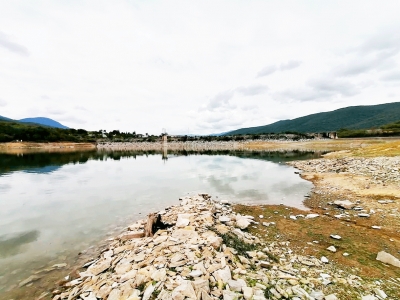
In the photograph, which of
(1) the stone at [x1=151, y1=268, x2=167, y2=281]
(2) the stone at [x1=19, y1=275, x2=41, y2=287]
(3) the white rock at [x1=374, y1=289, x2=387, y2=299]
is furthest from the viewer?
(2) the stone at [x1=19, y1=275, x2=41, y2=287]

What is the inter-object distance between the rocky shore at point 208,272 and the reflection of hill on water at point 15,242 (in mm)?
4500

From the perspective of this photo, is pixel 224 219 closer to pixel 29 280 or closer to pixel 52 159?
pixel 29 280

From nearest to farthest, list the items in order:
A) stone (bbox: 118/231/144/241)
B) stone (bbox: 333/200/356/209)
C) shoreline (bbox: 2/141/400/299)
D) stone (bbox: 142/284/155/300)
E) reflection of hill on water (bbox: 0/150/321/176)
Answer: stone (bbox: 142/284/155/300) → shoreline (bbox: 2/141/400/299) → stone (bbox: 118/231/144/241) → stone (bbox: 333/200/356/209) → reflection of hill on water (bbox: 0/150/321/176)

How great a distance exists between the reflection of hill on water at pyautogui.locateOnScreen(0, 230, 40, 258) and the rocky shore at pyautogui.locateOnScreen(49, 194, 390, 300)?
4500mm

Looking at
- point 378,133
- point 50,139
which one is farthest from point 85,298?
point 50,139

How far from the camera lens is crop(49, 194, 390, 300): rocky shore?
573cm

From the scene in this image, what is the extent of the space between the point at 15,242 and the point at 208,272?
36.7 feet

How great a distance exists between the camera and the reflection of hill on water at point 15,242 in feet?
34.2

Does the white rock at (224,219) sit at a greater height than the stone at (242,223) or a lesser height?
greater

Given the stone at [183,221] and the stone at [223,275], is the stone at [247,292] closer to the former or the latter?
the stone at [223,275]

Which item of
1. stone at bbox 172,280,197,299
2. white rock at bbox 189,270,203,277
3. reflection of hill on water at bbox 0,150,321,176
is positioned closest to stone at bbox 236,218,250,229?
white rock at bbox 189,270,203,277

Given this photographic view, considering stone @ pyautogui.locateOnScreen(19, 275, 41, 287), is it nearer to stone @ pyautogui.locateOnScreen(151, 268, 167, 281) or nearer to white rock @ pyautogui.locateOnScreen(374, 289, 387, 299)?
stone @ pyautogui.locateOnScreen(151, 268, 167, 281)

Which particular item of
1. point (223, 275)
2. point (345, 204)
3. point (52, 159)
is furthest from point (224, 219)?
point (52, 159)

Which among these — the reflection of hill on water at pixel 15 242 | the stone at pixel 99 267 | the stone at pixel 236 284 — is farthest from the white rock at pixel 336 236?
the reflection of hill on water at pixel 15 242
